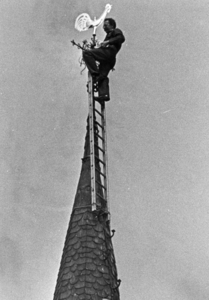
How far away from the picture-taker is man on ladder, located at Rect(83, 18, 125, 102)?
1733 centimetres

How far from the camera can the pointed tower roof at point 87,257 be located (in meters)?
14.7

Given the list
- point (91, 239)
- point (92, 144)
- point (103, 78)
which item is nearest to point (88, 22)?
point (103, 78)

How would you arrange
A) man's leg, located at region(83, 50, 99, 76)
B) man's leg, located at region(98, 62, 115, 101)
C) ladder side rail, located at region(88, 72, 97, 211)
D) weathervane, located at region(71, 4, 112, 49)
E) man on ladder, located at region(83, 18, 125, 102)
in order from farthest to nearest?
weathervane, located at region(71, 4, 112, 49) → man's leg, located at region(98, 62, 115, 101) → man on ladder, located at region(83, 18, 125, 102) → man's leg, located at region(83, 50, 99, 76) → ladder side rail, located at region(88, 72, 97, 211)

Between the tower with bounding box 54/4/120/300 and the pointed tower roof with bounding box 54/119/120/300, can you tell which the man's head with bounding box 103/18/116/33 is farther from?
the pointed tower roof with bounding box 54/119/120/300

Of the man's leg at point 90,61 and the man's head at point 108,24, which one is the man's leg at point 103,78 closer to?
the man's leg at point 90,61

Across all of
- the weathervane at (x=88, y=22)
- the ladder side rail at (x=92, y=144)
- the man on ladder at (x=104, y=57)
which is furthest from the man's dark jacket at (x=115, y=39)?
the ladder side rail at (x=92, y=144)

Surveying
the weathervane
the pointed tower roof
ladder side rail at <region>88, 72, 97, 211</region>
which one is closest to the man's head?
the weathervane

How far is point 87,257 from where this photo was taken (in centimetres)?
1512

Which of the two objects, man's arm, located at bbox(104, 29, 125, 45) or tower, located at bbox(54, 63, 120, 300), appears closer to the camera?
tower, located at bbox(54, 63, 120, 300)

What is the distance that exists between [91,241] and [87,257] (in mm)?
420

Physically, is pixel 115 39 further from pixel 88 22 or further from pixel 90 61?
pixel 88 22

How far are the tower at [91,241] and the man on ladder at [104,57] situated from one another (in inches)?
15.8

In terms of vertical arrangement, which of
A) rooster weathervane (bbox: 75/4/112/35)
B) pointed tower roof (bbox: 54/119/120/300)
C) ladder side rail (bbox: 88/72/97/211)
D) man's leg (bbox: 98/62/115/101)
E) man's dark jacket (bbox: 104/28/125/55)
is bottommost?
pointed tower roof (bbox: 54/119/120/300)

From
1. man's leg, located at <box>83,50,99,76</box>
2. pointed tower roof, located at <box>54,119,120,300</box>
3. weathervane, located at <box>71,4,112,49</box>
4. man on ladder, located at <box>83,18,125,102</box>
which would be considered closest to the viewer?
pointed tower roof, located at <box>54,119,120,300</box>
